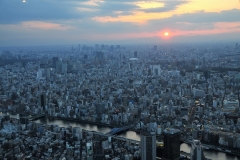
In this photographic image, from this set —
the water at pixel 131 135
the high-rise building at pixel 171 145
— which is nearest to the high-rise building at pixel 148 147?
the high-rise building at pixel 171 145

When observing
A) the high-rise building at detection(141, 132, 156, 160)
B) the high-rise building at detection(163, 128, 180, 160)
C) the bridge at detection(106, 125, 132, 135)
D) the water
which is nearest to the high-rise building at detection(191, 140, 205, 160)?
the water

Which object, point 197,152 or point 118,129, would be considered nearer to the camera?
point 197,152

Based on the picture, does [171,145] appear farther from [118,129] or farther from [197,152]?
[118,129]

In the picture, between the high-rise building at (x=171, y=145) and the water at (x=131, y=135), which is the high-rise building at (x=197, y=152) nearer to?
the water at (x=131, y=135)

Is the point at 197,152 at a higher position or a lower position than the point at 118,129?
higher

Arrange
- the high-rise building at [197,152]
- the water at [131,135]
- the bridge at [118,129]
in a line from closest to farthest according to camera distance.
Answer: the high-rise building at [197,152] → the water at [131,135] → the bridge at [118,129]

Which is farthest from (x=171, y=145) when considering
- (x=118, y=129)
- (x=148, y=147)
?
(x=118, y=129)

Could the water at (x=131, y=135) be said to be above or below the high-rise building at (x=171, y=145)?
below
